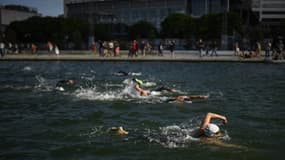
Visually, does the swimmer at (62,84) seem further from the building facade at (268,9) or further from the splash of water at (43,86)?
the building facade at (268,9)

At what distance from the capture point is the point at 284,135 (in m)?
11.9

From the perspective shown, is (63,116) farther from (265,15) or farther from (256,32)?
(265,15)

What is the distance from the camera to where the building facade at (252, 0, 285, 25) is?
136 metres

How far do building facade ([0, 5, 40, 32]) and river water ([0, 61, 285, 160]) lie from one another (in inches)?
5000

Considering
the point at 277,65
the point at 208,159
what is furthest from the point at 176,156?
the point at 277,65

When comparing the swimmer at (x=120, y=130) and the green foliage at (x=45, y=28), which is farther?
the green foliage at (x=45, y=28)

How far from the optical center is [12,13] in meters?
150

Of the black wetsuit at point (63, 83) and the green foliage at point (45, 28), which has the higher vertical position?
the green foliage at point (45, 28)

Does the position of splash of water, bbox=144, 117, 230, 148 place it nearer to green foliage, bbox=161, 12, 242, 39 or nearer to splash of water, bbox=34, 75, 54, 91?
splash of water, bbox=34, 75, 54, 91

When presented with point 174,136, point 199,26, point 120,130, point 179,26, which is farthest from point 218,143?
point 179,26

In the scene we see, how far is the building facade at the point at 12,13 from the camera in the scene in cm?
14500

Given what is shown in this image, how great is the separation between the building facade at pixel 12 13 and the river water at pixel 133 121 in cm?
12701

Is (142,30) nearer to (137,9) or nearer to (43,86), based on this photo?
(137,9)

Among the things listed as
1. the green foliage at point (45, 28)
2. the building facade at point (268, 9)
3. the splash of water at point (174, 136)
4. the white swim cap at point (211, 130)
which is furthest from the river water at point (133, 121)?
the building facade at point (268, 9)
